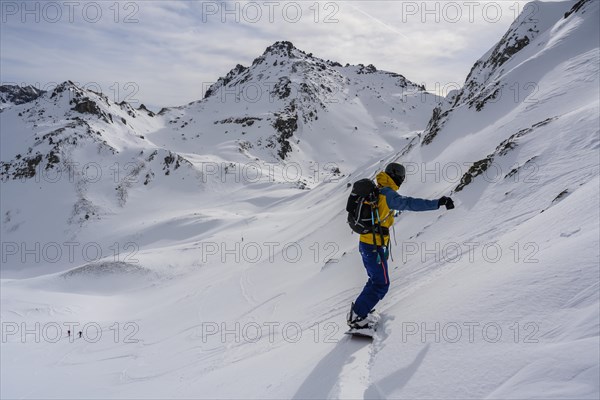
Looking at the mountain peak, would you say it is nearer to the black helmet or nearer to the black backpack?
the black helmet

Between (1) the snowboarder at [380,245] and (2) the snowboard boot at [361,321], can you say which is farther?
(2) the snowboard boot at [361,321]

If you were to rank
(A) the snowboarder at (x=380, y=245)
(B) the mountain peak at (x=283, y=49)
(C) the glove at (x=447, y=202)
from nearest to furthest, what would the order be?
(C) the glove at (x=447, y=202)
(A) the snowboarder at (x=380, y=245)
(B) the mountain peak at (x=283, y=49)

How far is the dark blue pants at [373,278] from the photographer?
20.5 feet

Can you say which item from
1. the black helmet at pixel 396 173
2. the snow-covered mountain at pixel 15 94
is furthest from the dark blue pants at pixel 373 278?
the snow-covered mountain at pixel 15 94

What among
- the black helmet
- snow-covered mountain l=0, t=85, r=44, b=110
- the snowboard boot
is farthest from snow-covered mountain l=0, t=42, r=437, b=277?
snow-covered mountain l=0, t=85, r=44, b=110

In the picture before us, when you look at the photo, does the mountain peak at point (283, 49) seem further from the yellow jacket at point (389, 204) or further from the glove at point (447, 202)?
the glove at point (447, 202)

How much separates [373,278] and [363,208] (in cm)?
125

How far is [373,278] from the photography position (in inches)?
249

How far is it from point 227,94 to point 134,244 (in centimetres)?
10840

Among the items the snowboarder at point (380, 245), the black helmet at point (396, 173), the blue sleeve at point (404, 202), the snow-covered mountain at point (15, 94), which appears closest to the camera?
the blue sleeve at point (404, 202)

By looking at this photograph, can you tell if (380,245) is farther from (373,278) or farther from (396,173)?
(396,173)

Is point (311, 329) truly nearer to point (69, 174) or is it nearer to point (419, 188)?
point (419, 188)

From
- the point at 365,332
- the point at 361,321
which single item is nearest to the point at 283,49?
the point at 361,321

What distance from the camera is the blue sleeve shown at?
580cm
